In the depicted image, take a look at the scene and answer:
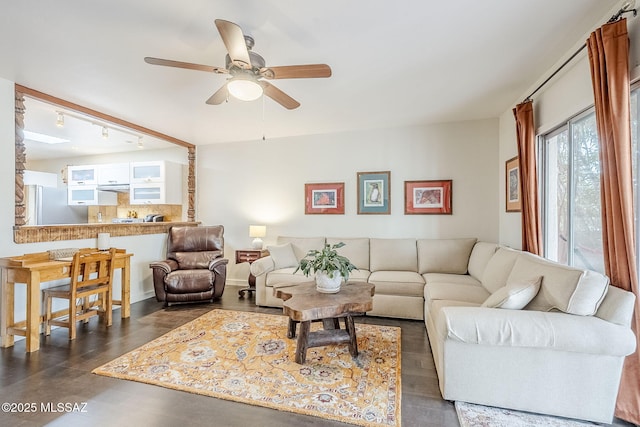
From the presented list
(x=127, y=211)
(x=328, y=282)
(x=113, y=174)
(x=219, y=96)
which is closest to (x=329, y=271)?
(x=328, y=282)

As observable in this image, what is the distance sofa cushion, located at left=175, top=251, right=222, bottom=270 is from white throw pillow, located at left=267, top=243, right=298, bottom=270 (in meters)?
0.99

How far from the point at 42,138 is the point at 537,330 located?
6.94 m

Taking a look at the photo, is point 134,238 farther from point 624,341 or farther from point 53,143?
point 624,341

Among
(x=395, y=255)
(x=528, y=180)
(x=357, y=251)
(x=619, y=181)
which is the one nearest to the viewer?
(x=619, y=181)

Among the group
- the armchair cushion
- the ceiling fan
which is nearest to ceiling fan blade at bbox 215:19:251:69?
the ceiling fan

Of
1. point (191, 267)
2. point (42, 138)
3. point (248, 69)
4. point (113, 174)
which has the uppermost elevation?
point (42, 138)

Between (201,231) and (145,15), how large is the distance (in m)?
3.28

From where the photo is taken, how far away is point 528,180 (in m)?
2.90

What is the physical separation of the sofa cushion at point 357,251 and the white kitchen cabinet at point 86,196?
4.82m

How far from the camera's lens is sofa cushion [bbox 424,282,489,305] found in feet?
8.66

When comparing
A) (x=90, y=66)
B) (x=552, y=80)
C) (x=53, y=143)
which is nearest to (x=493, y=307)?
(x=552, y=80)

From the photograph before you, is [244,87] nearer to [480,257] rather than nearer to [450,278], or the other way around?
[450,278]

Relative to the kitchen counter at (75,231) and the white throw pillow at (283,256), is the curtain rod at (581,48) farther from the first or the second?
the kitchen counter at (75,231)

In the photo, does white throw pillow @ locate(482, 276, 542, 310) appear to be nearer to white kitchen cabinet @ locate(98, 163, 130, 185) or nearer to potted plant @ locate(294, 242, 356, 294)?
potted plant @ locate(294, 242, 356, 294)
